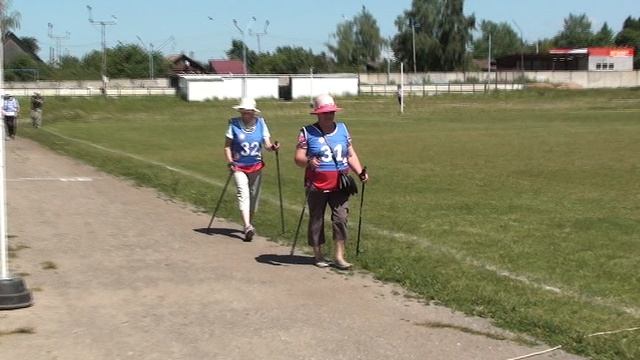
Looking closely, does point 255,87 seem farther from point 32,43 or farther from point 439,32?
point 32,43

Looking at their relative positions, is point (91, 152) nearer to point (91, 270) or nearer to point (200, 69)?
point (91, 270)

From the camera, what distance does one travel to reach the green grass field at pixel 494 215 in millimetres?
6582

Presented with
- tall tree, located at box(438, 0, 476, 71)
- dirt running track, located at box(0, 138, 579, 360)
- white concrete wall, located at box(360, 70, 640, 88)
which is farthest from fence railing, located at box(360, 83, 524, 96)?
dirt running track, located at box(0, 138, 579, 360)

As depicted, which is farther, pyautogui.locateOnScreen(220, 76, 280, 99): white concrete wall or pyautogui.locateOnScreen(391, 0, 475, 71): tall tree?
pyautogui.locateOnScreen(391, 0, 475, 71): tall tree

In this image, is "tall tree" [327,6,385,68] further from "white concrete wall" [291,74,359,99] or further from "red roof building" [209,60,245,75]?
"white concrete wall" [291,74,359,99]

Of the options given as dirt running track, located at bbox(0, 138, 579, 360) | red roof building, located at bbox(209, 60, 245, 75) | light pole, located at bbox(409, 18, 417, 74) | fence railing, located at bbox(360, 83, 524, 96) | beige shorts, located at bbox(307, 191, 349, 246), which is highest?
light pole, located at bbox(409, 18, 417, 74)

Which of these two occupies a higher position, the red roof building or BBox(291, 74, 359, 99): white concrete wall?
the red roof building

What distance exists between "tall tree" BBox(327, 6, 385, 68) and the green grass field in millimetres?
127504

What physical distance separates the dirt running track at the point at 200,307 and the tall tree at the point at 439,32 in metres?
127

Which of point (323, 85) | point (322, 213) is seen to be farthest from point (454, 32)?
→ point (322, 213)

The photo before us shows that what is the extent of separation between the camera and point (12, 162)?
2081cm

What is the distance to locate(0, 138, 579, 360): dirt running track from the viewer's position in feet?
18.1

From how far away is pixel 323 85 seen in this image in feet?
294

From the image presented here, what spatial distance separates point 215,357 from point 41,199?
29.8 feet
